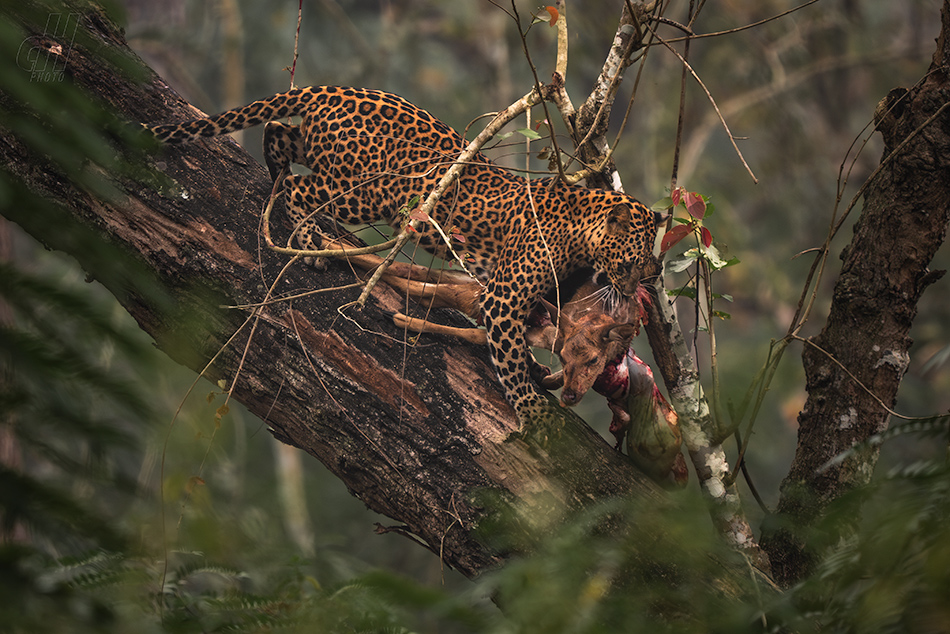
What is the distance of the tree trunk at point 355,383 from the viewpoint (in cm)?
298

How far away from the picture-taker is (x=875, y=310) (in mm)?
3150

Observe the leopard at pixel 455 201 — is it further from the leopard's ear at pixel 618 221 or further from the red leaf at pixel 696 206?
the red leaf at pixel 696 206

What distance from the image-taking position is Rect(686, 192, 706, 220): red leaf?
3.20 m

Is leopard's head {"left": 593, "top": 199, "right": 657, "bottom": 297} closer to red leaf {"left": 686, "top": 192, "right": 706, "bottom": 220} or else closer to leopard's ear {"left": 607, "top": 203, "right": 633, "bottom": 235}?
leopard's ear {"left": 607, "top": 203, "right": 633, "bottom": 235}

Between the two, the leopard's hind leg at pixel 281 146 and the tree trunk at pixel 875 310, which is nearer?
the tree trunk at pixel 875 310

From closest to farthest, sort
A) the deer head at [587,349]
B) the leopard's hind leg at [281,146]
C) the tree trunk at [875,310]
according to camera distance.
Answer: the tree trunk at [875,310] → the deer head at [587,349] → the leopard's hind leg at [281,146]

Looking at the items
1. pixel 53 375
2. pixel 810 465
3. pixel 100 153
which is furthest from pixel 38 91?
pixel 810 465

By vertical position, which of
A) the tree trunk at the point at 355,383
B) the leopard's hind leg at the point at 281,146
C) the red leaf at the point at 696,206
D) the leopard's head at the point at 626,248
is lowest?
the tree trunk at the point at 355,383

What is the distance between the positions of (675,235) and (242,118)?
6.86ft

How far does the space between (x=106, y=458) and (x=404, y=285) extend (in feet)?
7.80

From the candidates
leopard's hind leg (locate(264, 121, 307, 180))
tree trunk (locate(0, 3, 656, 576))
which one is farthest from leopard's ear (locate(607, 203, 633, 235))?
leopard's hind leg (locate(264, 121, 307, 180))

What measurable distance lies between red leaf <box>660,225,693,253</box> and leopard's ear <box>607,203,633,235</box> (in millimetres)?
185

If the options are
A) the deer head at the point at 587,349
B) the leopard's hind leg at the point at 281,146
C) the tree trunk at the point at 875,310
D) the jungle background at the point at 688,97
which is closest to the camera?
the tree trunk at the point at 875,310

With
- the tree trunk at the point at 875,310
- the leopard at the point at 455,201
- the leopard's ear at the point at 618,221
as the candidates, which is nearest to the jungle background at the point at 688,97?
the leopard at the point at 455,201
